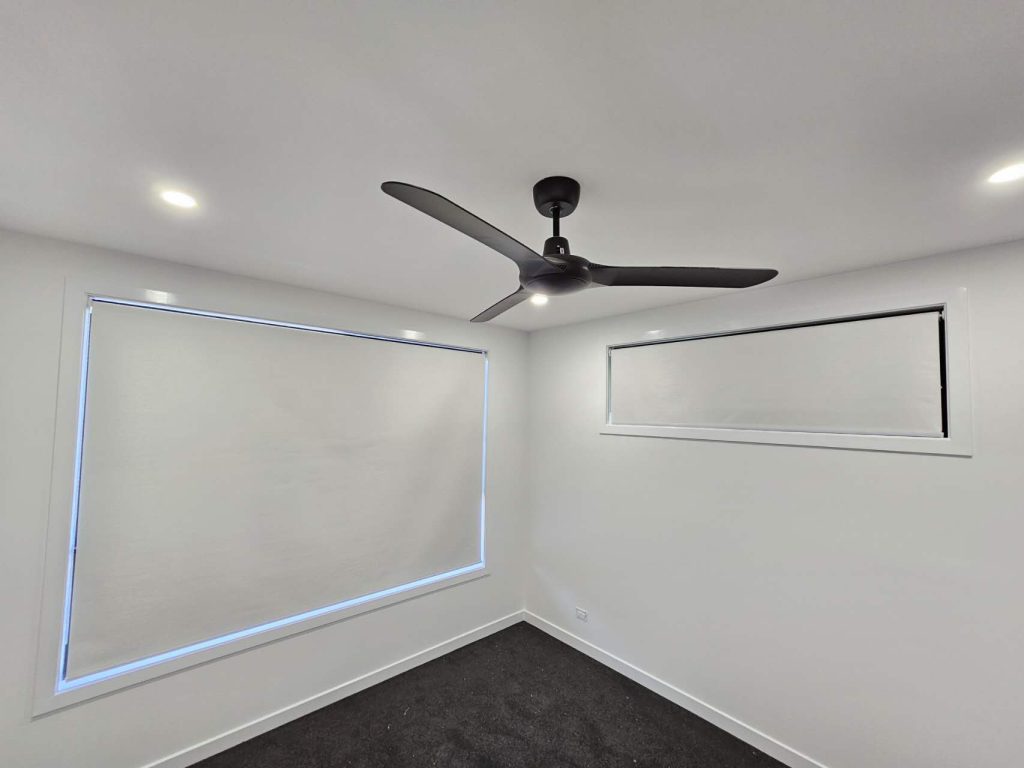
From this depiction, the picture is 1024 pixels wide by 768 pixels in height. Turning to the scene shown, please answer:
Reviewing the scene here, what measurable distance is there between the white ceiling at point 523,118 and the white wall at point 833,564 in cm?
68

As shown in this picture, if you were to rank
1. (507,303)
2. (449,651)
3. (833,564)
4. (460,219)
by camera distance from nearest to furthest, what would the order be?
(460,219)
(507,303)
(833,564)
(449,651)

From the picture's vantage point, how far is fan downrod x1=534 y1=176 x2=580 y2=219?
1325mm

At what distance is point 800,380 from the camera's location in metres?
2.34

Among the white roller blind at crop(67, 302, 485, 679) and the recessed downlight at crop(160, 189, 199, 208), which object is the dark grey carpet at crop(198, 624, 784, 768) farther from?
the recessed downlight at crop(160, 189, 199, 208)

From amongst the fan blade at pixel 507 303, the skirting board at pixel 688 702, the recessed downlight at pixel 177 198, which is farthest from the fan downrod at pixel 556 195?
the skirting board at pixel 688 702

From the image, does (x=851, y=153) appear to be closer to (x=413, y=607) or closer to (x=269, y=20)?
(x=269, y=20)

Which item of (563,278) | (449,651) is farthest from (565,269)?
(449,651)

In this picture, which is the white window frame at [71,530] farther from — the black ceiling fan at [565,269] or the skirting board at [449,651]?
the black ceiling fan at [565,269]

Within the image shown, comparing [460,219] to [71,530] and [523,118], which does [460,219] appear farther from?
[71,530]

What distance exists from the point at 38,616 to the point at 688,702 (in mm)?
3324

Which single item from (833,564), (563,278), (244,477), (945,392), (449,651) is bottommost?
(449,651)

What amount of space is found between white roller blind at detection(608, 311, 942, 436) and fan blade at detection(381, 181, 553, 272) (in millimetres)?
1836

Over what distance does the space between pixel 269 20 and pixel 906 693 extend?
3.23 meters

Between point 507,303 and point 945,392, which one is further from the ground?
point 507,303
